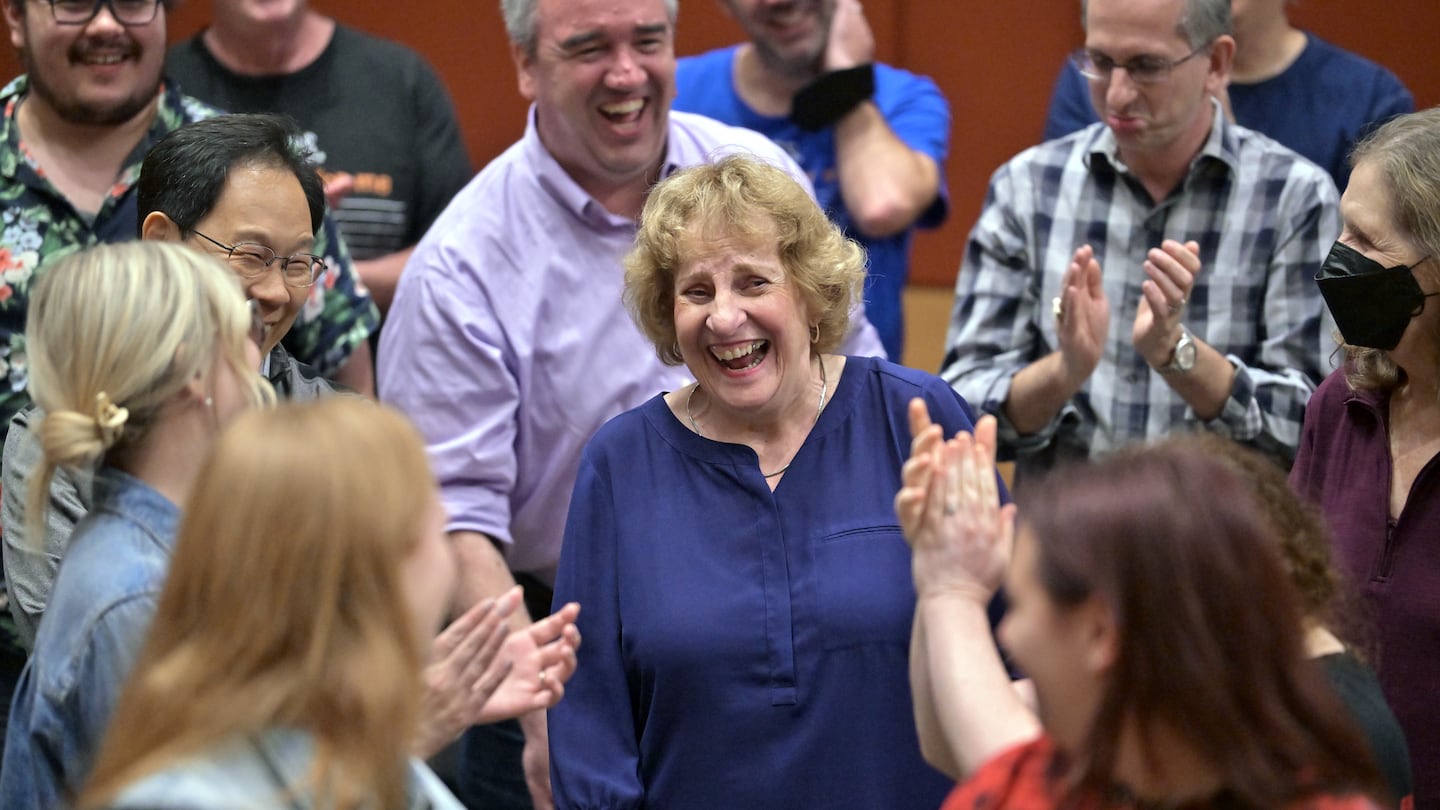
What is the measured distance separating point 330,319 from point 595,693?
990 millimetres

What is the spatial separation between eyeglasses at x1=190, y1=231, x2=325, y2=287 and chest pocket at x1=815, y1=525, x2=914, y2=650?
0.89 metres

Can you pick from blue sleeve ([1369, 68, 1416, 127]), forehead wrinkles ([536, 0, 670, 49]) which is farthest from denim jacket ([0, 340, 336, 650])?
blue sleeve ([1369, 68, 1416, 127])

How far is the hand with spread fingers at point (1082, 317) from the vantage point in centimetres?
281

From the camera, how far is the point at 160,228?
2.42m

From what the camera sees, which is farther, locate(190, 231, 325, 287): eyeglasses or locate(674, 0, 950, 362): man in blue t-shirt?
locate(674, 0, 950, 362): man in blue t-shirt

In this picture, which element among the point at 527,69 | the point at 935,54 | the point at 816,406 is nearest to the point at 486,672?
the point at 816,406

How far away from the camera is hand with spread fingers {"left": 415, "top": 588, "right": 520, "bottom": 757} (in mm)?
1900

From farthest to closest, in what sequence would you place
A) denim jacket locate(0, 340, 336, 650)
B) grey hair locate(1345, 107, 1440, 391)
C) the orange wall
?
the orange wall
grey hair locate(1345, 107, 1440, 391)
denim jacket locate(0, 340, 336, 650)

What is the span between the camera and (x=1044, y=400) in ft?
9.70

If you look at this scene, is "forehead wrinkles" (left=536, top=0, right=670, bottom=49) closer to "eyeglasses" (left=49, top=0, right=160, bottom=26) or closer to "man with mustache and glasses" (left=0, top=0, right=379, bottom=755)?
→ "man with mustache and glasses" (left=0, top=0, right=379, bottom=755)

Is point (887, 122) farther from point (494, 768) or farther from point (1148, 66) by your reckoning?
point (494, 768)

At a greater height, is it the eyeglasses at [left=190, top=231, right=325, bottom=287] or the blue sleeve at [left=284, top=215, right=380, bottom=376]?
the eyeglasses at [left=190, top=231, right=325, bottom=287]

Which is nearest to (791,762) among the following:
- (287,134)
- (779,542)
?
(779,542)

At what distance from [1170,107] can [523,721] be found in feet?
5.27
